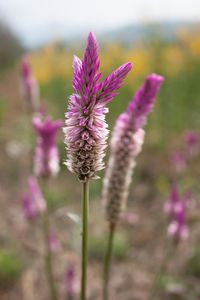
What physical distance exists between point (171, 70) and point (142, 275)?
15.8 ft

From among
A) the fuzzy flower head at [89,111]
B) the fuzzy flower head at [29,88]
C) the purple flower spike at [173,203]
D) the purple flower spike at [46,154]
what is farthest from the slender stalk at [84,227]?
the fuzzy flower head at [29,88]

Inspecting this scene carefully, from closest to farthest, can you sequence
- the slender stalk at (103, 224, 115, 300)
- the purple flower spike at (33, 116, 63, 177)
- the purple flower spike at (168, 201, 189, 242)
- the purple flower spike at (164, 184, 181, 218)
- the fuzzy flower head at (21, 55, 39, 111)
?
the slender stalk at (103, 224, 115, 300) < the purple flower spike at (33, 116, 63, 177) < the purple flower spike at (168, 201, 189, 242) < the purple flower spike at (164, 184, 181, 218) < the fuzzy flower head at (21, 55, 39, 111)

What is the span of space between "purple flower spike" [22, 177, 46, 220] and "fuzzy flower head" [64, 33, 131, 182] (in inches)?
67.8

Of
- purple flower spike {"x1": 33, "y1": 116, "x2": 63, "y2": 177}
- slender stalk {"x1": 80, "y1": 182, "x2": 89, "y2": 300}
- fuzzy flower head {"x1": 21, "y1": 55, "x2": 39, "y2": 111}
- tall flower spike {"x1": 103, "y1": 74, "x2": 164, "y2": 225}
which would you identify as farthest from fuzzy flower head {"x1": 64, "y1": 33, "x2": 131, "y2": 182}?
fuzzy flower head {"x1": 21, "y1": 55, "x2": 39, "y2": 111}

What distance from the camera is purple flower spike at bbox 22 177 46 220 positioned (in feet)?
10.8

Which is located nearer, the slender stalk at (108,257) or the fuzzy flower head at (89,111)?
the fuzzy flower head at (89,111)

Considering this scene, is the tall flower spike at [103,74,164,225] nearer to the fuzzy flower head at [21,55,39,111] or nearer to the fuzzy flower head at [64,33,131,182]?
the fuzzy flower head at [64,33,131,182]

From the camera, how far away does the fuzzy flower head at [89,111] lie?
1.33m

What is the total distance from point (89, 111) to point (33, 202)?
80.4 inches

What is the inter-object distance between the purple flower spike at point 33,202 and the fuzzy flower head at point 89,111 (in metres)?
1.72

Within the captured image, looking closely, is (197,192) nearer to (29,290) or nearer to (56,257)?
(56,257)

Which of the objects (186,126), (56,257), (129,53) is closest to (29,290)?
(56,257)

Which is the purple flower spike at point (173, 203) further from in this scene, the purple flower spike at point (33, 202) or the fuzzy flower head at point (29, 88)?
the fuzzy flower head at point (29, 88)

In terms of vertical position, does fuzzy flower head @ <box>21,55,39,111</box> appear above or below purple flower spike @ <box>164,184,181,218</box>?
above
